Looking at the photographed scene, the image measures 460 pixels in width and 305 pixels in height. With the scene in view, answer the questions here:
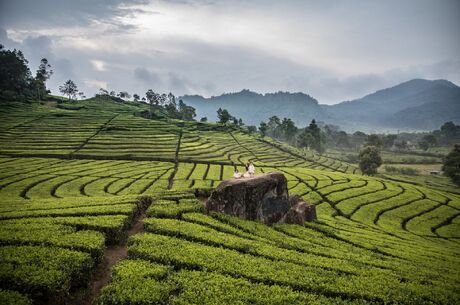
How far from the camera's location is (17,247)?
45.7 ft

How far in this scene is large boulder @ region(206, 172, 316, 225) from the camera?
76.6ft

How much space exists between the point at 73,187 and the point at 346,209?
43049mm

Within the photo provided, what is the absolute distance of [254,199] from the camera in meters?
23.7

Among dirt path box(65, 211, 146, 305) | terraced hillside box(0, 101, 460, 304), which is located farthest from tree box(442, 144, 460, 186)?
dirt path box(65, 211, 146, 305)

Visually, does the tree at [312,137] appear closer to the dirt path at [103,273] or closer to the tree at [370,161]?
the tree at [370,161]

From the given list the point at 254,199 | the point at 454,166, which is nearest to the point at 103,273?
the point at 254,199

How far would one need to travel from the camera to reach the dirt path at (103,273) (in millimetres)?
12641

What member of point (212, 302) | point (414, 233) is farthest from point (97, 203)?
point (414, 233)

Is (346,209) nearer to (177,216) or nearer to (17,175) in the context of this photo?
(177,216)

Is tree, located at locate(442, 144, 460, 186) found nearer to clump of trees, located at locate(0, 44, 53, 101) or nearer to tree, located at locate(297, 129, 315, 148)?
tree, located at locate(297, 129, 315, 148)

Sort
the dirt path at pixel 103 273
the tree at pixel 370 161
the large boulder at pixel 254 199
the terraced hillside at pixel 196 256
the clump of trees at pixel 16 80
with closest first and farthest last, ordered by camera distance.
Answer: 1. the terraced hillside at pixel 196 256
2. the dirt path at pixel 103 273
3. the large boulder at pixel 254 199
4. the tree at pixel 370 161
5. the clump of trees at pixel 16 80

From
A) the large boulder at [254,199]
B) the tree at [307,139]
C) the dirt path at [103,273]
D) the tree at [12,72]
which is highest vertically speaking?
the tree at [12,72]

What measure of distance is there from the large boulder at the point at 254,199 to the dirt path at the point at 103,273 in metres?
6.54

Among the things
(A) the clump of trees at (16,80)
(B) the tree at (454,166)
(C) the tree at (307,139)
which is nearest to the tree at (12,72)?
(A) the clump of trees at (16,80)
